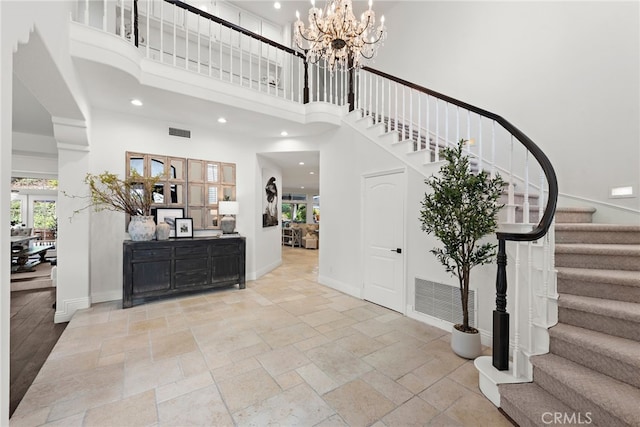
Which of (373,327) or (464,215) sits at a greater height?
(464,215)

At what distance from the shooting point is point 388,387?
7.20 ft

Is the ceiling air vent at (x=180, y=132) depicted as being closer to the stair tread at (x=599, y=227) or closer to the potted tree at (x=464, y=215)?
the potted tree at (x=464, y=215)

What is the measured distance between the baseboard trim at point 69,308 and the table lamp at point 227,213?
2185mm

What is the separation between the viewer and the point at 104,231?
422 centimetres

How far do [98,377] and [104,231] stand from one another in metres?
2.69

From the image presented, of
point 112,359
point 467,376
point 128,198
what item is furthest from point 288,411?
point 128,198

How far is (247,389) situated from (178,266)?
2744 mm

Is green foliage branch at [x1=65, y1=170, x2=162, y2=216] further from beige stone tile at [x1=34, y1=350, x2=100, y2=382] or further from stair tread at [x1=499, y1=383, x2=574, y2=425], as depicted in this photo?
stair tread at [x1=499, y1=383, x2=574, y2=425]

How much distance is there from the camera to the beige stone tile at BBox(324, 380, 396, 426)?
187 centimetres

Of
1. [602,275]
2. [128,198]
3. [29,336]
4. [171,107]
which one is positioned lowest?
[29,336]

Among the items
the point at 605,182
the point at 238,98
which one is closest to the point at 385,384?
the point at 605,182

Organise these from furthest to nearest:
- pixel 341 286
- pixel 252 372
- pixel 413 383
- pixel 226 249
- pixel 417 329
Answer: pixel 341 286 → pixel 226 249 → pixel 417 329 → pixel 252 372 → pixel 413 383

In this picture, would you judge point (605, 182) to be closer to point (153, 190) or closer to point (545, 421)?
point (545, 421)

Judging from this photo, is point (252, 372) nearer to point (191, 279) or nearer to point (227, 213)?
point (191, 279)
